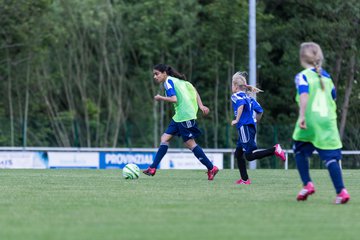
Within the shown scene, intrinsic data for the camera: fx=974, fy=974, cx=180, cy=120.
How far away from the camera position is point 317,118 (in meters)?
10.7

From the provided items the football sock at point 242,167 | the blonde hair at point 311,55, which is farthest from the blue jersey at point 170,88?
the blonde hair at point 311,55

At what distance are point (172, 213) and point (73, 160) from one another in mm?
20643

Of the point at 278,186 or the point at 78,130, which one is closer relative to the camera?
the point at 278,186

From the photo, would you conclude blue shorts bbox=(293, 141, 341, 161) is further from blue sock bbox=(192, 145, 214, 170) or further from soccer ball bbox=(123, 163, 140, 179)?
soccer ball bbox=(123, 163, 140, 179)

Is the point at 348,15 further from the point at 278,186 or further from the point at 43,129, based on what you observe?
the point at 278,186

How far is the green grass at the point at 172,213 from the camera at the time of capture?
7957mm

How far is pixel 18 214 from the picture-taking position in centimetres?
952

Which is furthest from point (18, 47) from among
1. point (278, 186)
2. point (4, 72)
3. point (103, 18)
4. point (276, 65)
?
point (278, 186)

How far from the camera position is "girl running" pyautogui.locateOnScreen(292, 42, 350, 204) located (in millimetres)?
10648

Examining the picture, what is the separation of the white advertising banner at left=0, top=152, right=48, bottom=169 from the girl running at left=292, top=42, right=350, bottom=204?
18.9 meters

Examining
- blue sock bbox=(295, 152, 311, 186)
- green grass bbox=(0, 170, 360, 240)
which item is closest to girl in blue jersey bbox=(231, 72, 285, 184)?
green grass bbox=(0, 170, 360, 240)

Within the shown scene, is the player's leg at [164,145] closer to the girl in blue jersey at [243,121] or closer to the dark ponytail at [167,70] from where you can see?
the dark ponytail at [167,70]

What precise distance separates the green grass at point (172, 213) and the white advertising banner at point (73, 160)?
15893 mm

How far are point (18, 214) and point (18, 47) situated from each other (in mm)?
27935
